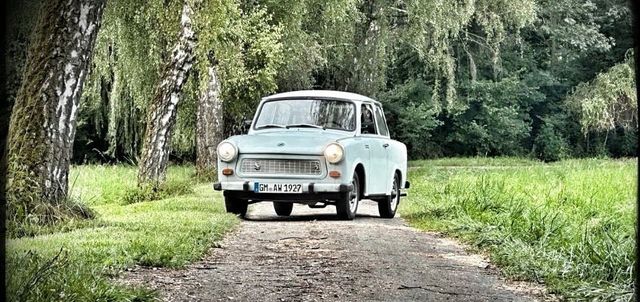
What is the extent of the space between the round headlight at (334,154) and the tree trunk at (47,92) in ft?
10.9

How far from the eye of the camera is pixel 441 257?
793 centimetres

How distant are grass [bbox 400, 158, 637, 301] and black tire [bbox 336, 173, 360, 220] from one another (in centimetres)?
89

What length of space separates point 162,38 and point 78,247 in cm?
1179

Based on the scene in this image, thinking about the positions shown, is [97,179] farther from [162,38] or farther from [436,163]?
[436,163]

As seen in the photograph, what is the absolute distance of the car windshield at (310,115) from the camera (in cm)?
1193

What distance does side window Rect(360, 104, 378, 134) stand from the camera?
12.2 meters

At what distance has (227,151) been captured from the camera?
37.1 ft

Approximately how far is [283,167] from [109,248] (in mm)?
4252

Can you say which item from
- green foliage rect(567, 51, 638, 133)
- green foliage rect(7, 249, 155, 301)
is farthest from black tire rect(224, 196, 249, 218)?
green foliage rect(567, 51, 638, 133)

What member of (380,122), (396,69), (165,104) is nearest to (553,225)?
(380,122)

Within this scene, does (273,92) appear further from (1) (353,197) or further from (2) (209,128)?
(1) (353,197)

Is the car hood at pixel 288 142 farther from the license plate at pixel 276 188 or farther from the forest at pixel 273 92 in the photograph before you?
the forest at pixel 273 92

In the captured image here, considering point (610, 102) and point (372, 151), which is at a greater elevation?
point (610, 102)

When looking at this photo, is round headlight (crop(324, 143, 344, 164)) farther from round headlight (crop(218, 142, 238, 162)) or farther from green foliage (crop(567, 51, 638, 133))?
green foliage (crop(567, 51, 638, 133))
